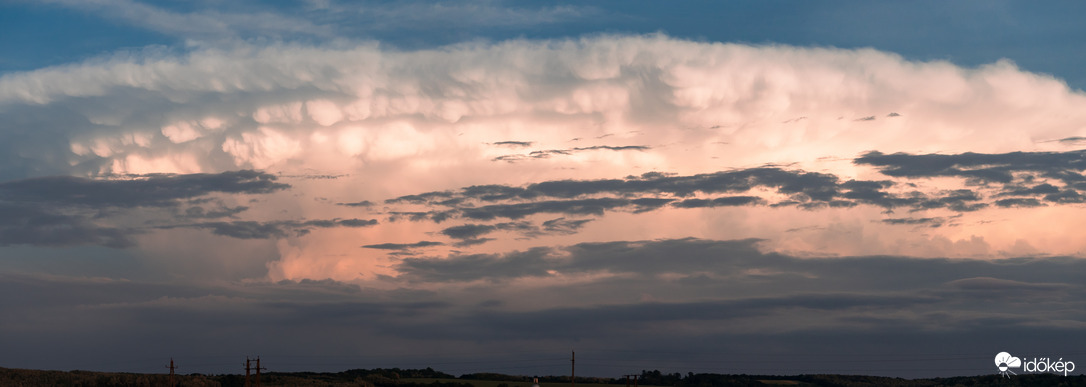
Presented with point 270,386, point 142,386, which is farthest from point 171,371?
point 270,386

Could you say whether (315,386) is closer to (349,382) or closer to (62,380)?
(349,382)

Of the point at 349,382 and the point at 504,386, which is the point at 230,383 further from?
the point at 504,386

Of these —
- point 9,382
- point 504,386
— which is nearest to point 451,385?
point 504,386

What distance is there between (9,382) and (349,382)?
2265 inches

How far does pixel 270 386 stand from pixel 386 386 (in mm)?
28583

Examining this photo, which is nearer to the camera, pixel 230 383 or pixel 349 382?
pixel 230 383

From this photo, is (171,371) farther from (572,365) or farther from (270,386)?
(572,365)

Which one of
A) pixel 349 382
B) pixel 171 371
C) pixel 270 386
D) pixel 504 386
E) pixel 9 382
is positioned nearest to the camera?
pixel 171 371

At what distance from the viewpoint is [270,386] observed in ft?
518

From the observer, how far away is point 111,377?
145750mm

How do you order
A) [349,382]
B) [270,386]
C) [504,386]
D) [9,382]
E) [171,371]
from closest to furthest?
[171,371], [9,382], [270,386], [349,382], [504,386]

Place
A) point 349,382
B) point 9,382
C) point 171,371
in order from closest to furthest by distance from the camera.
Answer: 1. point 171,371
2. point 9,382
3. point 349,382

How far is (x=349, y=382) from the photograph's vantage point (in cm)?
18150

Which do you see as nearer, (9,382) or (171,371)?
(171,371)
